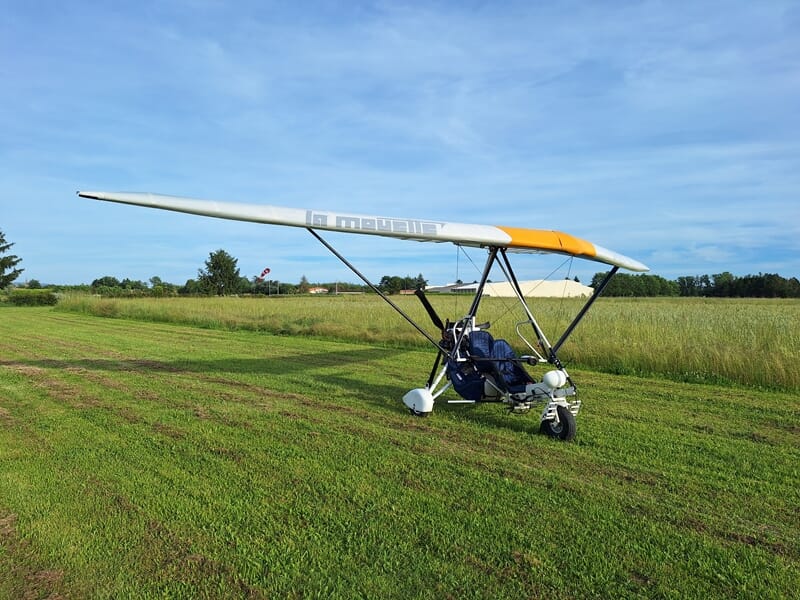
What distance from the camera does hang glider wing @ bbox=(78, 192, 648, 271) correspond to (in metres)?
6.08

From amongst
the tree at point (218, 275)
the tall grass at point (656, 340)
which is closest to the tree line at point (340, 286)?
the tree at point (218, 275)

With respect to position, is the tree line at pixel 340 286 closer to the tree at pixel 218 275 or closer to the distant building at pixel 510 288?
the tree at pixel 218 275

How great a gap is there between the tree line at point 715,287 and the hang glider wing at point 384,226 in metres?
58.4

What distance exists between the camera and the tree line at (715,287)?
216 ft

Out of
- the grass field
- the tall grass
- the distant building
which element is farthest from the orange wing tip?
the tall grass

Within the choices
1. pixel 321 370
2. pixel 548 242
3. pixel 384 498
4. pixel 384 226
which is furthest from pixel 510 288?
pixel 384 498

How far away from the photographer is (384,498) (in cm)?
420

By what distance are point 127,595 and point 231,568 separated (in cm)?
56

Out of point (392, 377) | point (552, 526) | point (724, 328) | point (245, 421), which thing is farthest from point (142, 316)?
point (552, 526)

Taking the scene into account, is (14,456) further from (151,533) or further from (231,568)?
(231,568)

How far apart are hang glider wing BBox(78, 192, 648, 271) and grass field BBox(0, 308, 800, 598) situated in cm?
233

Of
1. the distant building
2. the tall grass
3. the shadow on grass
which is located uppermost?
the distant building

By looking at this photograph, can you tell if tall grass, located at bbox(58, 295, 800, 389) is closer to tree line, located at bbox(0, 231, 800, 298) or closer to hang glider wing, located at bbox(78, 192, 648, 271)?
hang glider wing, located at bbox(78, 192, 648, 271)

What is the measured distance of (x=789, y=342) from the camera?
33.3 ft
